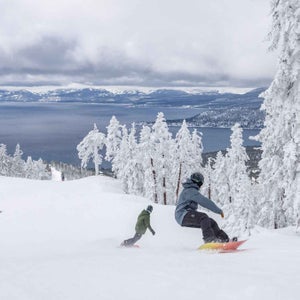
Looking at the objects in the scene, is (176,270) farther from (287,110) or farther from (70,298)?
(287,110)

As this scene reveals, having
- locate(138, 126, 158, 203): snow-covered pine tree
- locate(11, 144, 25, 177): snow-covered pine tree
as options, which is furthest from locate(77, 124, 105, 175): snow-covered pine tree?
locate(11, 144, 25, 177): snow-covered pine tree

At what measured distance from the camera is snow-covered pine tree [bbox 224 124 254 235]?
18156mm

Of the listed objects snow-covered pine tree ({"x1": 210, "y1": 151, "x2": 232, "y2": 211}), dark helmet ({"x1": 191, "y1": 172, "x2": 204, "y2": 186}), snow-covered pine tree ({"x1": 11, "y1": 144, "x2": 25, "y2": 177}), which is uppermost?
dark helmet ({"x1": 191, "y1": 172, "x2": 204, "y2": 186})

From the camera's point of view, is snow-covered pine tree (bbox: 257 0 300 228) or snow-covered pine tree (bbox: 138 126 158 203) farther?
snow-covered pine tree (bbox: 138 126 158 203)

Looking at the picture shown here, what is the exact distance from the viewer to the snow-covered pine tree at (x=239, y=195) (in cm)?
1816

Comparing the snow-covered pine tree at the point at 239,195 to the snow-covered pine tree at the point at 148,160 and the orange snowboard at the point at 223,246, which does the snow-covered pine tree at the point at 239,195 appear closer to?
the orange snowboard at the point at 223,246

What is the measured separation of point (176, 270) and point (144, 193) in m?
38.6

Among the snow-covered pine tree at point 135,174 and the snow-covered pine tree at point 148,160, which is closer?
the snow-covered pine tree at point 148,160

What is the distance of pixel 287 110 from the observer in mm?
16891

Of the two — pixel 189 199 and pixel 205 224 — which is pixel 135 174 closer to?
pixel 189 199

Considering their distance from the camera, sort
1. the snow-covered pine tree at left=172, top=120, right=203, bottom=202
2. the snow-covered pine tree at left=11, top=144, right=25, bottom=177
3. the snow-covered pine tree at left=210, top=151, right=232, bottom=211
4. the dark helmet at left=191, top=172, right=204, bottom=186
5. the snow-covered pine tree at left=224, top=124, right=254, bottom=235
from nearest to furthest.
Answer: the dark helmet at left=191, top=172, right=204, bottom=186, the snow-covered pine tree at left=224, top=124, right=254, bottom=235, the snow-covered pine tree at left=172, top=120, right=203, bottom=202, the snow-covered pine tree at left=210, top=151, right=232, bottom=211, the snow-covered pine tree at left=11, top=144, right=25, bottom=177

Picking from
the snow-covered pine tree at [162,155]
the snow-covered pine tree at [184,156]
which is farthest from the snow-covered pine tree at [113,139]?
the snow-covered pine tree at [184,156]

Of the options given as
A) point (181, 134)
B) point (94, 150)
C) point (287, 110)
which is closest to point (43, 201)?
point (287, 110)

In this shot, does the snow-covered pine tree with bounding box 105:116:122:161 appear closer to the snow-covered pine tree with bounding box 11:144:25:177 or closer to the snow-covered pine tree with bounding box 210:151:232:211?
the snow-covered pine tree with bounding box 210:151:232:211
